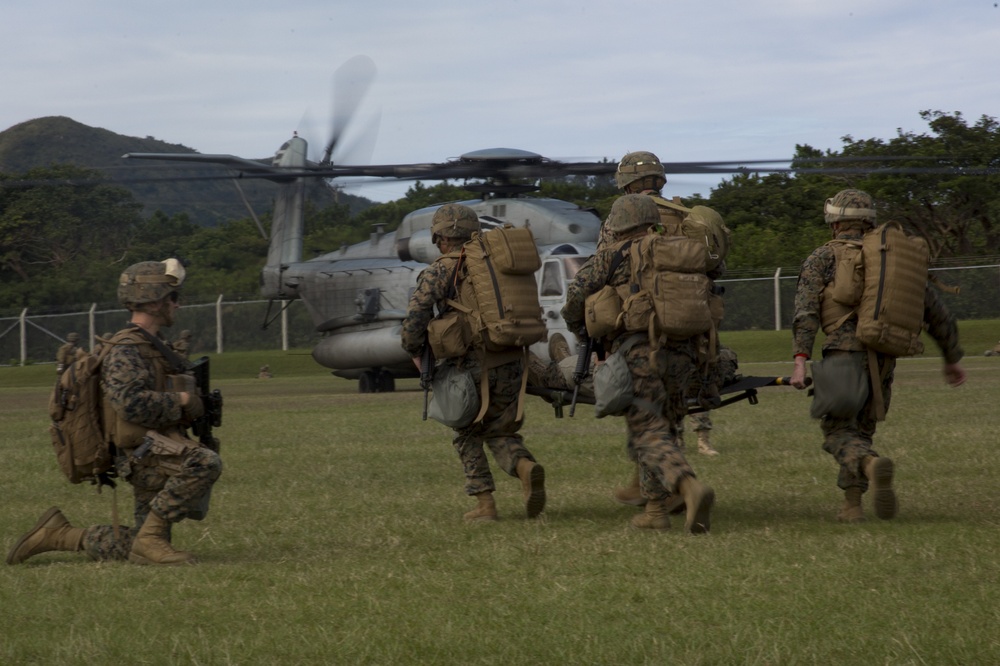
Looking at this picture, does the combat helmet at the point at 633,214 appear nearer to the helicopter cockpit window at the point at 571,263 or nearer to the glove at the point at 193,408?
the glove at the point at 193,408

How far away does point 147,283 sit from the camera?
257 inches

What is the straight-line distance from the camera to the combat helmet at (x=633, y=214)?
752 centimetres

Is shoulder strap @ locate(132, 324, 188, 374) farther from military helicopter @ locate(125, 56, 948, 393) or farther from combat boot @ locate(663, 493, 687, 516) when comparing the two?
military helicopter @ locate(125, 56, 948, 393)

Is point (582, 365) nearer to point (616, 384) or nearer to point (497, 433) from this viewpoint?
point (616, 384)

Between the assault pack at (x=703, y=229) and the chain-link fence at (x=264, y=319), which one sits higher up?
the assault pack at (x=703, y=229)

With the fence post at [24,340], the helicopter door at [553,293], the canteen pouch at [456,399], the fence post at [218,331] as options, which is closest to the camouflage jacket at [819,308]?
the canteen pouch at [456,399]

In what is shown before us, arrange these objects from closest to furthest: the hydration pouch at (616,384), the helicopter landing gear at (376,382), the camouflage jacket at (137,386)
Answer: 1. the camouflage jacket at (137,386)
2. the hydration pouch at (616,384)
3. the helicopter landing gear at (376,382)

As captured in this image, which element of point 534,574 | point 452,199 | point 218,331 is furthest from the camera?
point 452,199

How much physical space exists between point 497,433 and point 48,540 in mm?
2577

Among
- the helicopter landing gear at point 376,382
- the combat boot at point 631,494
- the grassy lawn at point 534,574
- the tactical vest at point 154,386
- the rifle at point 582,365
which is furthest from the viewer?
the helicopter landing gear at point 376,382

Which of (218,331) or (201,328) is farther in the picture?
(201,328)

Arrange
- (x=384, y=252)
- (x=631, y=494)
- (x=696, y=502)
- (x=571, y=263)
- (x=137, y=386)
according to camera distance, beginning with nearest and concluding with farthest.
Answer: (x=137, y=386) < (x=696, y=502) < (x=631, y=494) < (x=571, y=263) < (x=384, y=252)

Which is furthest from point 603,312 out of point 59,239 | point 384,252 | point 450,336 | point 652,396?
point 59,239

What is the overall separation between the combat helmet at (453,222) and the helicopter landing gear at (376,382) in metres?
15.8
